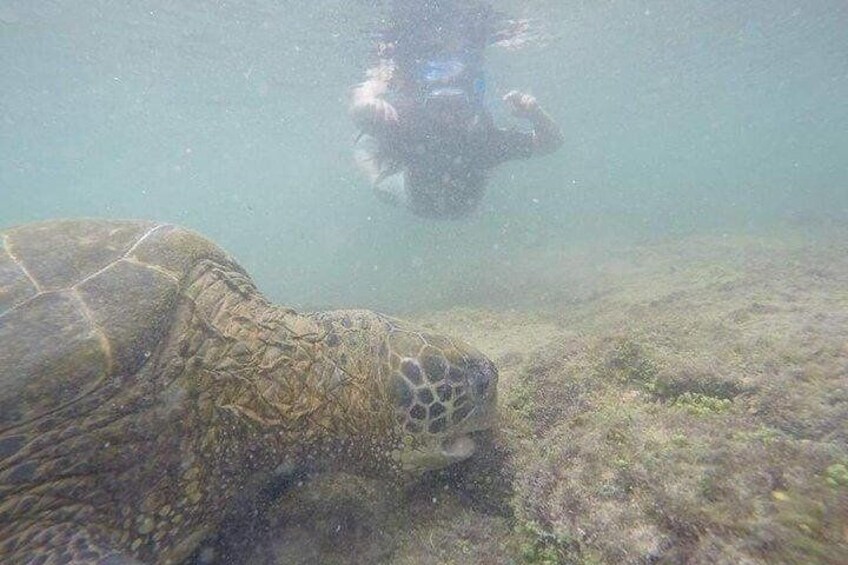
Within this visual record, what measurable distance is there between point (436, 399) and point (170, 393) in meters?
1.31

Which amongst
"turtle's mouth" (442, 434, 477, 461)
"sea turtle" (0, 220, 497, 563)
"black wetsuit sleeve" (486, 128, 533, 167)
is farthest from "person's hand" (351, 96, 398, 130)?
"turtle's mouth" (442, 434, 477, 461)

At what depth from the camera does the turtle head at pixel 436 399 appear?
98.8 inches

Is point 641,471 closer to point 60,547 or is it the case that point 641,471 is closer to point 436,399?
point 436,399

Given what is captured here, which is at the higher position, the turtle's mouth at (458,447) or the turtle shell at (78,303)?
the turtle shell at (78,303)

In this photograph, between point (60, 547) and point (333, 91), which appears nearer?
point (60, 547)

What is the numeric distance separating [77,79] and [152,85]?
297 centimetres

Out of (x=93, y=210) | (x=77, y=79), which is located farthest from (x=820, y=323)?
(x=93, y=210)

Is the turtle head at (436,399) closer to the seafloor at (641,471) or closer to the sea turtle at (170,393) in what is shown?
the sea turtle at (170,393)

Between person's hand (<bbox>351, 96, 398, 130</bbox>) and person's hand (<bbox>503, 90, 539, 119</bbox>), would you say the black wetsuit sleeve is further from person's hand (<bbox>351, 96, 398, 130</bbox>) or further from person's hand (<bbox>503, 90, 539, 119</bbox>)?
person's hand (<bbox>351, 96, 398, 130</bbox>)

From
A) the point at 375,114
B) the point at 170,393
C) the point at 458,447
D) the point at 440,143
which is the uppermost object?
the point at 375,114

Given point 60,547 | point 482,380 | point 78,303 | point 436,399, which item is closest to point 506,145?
point 482,380

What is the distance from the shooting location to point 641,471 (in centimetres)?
201

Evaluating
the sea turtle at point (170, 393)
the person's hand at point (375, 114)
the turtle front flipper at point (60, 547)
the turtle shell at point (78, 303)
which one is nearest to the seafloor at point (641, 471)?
the sea turtle at point (170, 393)

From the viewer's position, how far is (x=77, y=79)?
20.6 meters
